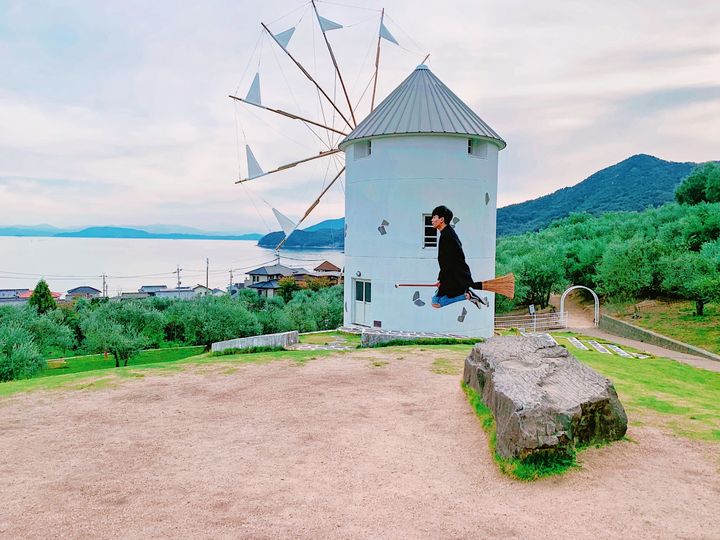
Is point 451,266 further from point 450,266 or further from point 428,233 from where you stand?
point 428,233

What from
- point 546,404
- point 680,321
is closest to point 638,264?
point 680,321

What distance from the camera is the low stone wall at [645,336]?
19605mm

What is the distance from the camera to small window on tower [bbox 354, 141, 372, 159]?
19391 millimetres

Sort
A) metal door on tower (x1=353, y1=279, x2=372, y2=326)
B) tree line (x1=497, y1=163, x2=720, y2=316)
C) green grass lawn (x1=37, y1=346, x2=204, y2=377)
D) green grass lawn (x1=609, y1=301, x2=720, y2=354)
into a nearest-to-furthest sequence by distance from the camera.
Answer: metal door on tower (x1=353, y1=279, x2=372, y2=326) → green grass lawn (x1=37, y1=346, x2=204, y2=377) → green grass lawn (x1=609, y1=301, x2=720, y2=354) → tree line (x1=497, y1=163, x2=720, y2=316)

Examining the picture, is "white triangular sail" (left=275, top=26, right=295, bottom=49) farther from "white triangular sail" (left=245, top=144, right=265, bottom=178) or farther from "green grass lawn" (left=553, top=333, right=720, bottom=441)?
"green grass lawn" (left=553, top=333, right=720, bottom=441)

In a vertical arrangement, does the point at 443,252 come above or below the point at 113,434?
above

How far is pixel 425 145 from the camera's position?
18.2m

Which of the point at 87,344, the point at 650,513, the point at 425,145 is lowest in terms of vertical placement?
the point at 87,344

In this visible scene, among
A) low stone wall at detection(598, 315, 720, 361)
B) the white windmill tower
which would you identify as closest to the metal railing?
low stone wall at detection(598, 315, 720, 361)

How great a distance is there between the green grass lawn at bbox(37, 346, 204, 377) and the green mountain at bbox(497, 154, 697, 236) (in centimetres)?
7898

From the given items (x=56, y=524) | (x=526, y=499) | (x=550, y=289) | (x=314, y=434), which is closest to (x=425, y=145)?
(x=314, y=434)

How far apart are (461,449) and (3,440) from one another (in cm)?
618

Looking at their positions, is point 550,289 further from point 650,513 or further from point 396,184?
point 650,513

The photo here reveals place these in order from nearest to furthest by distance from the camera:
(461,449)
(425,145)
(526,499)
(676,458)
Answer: (526,499)
(676,458)
(461,449)
(425,145)
